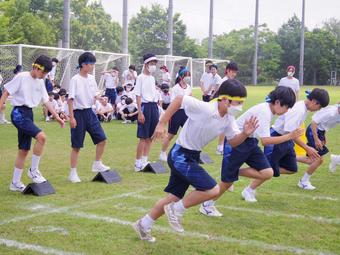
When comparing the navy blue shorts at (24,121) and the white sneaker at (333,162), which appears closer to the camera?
the navy blue shorts at (24,121)

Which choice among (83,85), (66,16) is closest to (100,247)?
(83,85)

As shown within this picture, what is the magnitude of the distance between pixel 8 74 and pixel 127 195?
59.9 ft

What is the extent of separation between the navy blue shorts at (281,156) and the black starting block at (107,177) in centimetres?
248

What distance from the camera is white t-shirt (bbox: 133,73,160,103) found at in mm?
9141

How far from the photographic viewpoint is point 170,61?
38031 mm

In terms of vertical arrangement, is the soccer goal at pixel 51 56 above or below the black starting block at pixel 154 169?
above

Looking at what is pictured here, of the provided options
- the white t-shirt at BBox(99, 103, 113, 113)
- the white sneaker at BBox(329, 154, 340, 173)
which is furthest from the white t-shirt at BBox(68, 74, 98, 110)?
the white t-shirt at BBox(99, 103, 113, 113)

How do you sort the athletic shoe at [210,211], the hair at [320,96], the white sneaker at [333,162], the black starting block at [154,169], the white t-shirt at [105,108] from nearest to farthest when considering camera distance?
the athletic shoe at [210,211], the hair at [320,96], the black starting block at [154,169], the white sneaker at [333,162], the white t-shirt at [105,108]

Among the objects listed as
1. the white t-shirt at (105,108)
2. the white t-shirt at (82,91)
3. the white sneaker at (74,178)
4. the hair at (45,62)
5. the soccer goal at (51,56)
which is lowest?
the white sneaker at (74,178)

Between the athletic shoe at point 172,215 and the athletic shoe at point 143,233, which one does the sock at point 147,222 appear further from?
the athletic shoe at point 172,215

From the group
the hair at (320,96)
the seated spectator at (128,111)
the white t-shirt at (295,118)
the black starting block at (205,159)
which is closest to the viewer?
the white t-shirt at (295,118)

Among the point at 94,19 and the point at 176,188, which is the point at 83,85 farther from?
the point at 94,19

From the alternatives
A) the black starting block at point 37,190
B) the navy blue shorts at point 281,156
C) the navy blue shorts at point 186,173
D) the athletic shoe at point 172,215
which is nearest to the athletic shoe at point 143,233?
the athletic shoe at point 172,215

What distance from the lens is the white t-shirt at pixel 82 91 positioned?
7852mm
